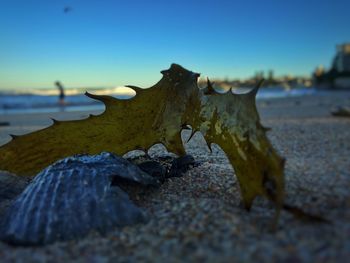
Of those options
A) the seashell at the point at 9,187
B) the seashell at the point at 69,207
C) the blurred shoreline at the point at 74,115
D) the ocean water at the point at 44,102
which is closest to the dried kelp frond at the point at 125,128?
the seashell at the point at 9,187

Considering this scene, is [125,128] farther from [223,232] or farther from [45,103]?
[45,103]

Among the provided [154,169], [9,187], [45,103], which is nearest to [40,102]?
[45,103]

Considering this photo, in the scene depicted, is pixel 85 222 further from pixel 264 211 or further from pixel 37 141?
pixel 37 141

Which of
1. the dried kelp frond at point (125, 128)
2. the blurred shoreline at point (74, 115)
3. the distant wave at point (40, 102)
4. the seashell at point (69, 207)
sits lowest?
the distant wave at point (40, 102)

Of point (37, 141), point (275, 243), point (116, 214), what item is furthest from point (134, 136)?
point (275, 243)

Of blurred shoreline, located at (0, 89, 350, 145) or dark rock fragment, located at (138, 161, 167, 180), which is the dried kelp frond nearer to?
dark rock fragment, located at (138, 161, 167, 180)

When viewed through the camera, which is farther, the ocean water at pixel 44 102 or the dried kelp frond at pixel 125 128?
the ocean water at pixel 44 102

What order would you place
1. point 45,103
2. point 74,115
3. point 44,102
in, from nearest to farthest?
point 74,115
point 45,103
point 44,102

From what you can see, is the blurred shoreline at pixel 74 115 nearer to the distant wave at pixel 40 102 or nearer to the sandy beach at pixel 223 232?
the distant wave at pixel 40 102
